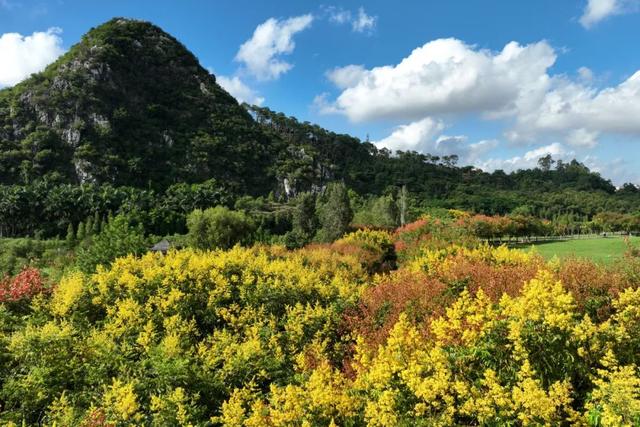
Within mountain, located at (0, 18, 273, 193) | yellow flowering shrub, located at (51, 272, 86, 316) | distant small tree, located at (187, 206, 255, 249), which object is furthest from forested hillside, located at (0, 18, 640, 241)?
yellow flowering shrub, located at (51, 272, 86, 316)

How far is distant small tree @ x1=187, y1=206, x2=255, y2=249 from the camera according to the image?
123 ft

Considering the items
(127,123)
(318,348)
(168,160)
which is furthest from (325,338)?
(127,123)

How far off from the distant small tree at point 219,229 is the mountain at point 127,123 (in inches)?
1759

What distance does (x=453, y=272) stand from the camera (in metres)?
6.84

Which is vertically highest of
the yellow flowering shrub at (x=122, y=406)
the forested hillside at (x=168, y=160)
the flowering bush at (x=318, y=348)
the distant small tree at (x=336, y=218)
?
the forested hillside at (x=168, y=160)

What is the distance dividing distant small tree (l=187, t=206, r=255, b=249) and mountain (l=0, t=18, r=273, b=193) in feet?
147

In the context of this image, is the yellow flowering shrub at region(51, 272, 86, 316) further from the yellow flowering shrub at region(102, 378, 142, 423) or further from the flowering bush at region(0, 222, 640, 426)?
the yellow flowering shrub at region(102, 378, 142, 423)

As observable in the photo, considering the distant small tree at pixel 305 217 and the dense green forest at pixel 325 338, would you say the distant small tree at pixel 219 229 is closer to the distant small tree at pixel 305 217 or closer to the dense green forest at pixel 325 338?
the distant small tree at pixel 305 217

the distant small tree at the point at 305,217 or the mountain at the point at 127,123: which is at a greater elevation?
the mountain at the point at 127,123

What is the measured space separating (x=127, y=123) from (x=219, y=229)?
2658 inches

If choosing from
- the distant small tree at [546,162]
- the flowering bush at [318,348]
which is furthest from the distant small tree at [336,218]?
the distant small tree at [546,162]

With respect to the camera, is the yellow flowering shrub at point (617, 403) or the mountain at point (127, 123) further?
the mountain at point (127, 123)

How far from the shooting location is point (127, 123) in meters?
93.8

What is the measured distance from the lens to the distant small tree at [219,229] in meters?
37.6
